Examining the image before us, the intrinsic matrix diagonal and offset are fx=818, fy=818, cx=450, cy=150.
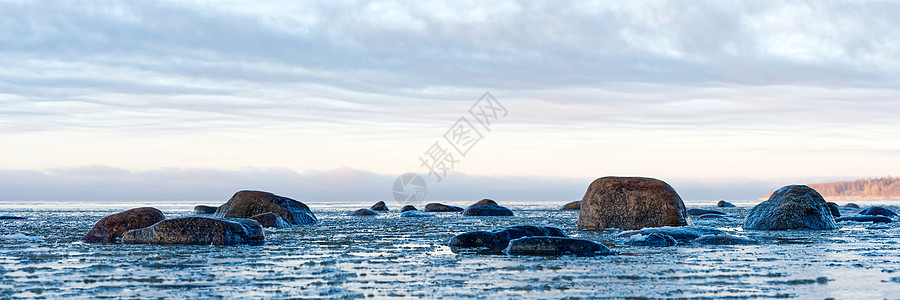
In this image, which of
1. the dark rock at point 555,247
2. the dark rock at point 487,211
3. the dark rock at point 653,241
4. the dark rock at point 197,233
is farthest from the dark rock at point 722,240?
the dark rock at point 487,211


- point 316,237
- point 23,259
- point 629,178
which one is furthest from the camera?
point 629,178

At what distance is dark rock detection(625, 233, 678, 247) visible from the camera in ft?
45.1

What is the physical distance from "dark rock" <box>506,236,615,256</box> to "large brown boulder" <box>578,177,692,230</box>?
9450mm

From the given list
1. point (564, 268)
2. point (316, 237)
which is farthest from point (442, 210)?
point (564, 268)

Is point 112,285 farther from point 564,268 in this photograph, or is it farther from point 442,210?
point 442,210

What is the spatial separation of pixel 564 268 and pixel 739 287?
7.58ft

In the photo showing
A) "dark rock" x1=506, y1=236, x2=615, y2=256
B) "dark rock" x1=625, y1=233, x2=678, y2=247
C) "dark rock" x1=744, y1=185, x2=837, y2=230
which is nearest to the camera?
"dark rock" x1=506, y1=236, x2=615, y2=256

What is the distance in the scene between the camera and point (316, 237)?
55.4ft

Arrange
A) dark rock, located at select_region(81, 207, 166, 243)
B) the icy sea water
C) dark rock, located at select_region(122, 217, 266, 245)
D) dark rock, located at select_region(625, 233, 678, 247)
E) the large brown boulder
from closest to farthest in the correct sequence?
the icy sea water
dark rock, located at select_region(625, 233, 678, 247)
dark rock, located at select_region(122, 217, 266, 245)
dark rock, located at select_region(81, 207, 166, 243)
the large brown boulder

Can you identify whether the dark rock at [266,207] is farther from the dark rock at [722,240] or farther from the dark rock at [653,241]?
the dark rock at [722,240]

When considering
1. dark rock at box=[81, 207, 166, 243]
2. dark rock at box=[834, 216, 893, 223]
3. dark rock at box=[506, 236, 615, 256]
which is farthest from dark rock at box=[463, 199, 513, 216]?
dark rock at box=[506, 236, 615, 256]

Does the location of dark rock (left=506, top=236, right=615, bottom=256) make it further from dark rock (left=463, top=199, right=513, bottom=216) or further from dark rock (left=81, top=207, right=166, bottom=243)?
dark rock (left=463, top=199, right=513, bottom=216)

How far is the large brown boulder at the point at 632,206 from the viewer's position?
21125 millimetres

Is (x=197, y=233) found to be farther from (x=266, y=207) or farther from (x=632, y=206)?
(x=632, y=206)
